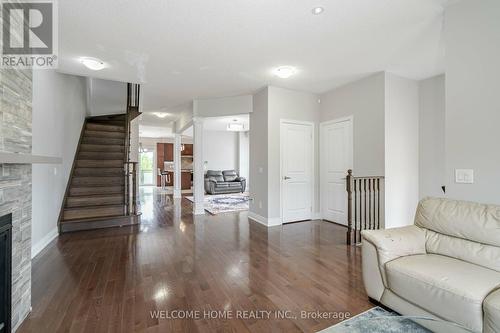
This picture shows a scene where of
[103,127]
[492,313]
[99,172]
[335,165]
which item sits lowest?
[492,313]

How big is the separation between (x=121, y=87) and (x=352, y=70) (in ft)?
23.3

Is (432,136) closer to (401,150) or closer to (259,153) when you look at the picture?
(401,150)

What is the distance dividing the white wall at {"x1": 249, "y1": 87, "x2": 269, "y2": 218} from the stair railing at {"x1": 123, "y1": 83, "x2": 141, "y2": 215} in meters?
2.53

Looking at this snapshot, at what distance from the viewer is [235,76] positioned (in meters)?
4.18


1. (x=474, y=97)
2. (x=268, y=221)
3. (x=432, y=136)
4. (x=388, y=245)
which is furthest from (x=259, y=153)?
(x=474, y=97)

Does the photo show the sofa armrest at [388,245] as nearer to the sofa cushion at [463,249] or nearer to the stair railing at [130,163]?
the sofa cushion at [463,249]

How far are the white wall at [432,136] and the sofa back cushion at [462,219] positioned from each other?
2441 millimetres

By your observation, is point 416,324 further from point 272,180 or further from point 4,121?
point 272,180

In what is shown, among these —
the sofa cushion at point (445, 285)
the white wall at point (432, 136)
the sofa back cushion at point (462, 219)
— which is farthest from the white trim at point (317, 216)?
the sofa cushion at point (445, 285)

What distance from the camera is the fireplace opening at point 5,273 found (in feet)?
5.17

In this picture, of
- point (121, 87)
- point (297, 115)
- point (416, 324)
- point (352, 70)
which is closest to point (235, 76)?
point (297, 115)

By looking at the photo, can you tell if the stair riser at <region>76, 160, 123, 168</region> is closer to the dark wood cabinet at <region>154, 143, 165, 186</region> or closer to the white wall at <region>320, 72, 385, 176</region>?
the white wall at <region>320, 72, 385, 176</region>

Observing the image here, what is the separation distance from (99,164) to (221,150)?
19.7ft

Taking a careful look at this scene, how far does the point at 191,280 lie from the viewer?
8.18ft
